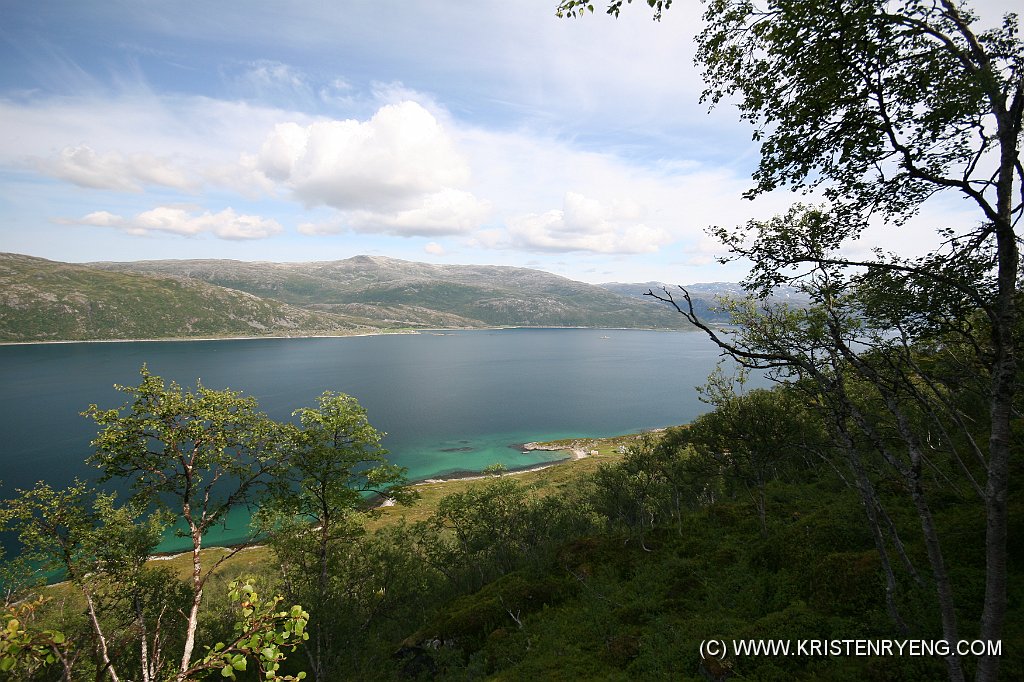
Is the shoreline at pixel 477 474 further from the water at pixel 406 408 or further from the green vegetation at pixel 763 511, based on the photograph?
the green vegetation at pixel 763 511

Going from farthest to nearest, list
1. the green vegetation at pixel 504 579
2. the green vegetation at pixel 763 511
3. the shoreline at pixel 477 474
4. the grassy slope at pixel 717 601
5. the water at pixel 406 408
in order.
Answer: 1. the water at pixel 406 408
2. the shoreline at pixel 477 474
3. the green vegetation at pixel 504 579
4. the grassy slope at pixel 717 601
5. the green vegetation at pixel 763 511

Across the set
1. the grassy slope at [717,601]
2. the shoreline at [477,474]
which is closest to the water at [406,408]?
the shoreline at [477,474]

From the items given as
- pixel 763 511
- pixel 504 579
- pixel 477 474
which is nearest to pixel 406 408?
pixel 477 474

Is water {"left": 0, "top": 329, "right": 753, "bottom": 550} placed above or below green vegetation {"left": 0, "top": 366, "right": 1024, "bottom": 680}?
below

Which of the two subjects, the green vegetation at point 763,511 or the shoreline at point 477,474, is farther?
the shoreline at point 477,474

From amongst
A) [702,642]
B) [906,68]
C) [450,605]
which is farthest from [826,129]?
[450,605]

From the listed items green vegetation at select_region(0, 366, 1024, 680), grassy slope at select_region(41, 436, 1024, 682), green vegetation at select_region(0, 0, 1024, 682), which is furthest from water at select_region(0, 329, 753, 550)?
grassy slope at select_region(41, 436, 1024, 682)

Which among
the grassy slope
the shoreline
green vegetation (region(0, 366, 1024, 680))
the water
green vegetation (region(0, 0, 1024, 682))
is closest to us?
green vegetation (region(0, 0, 1024, 682))

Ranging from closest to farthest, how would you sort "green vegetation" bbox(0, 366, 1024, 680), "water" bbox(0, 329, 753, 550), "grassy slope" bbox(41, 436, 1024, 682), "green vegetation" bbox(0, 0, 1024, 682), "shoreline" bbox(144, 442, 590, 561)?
"green vegetation" bbox(0, 0, 1024, 682) < "grassy slope" bbox(41, 436, 1024, 682) < "green vegetation" bbox(0, 366, 1024, 680) < "shoreline" bbox(144, 442, 590, 561) < "water" bbox(0, 329, 753, 550)

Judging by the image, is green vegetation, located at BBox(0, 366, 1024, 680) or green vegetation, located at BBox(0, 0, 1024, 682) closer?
green vegetation, located at BBox(0, 0, 1024, 682)

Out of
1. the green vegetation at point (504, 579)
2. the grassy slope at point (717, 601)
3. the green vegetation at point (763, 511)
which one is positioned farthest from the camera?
the green vegetation at point (504, 579)

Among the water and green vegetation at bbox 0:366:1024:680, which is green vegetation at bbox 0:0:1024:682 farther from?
the water

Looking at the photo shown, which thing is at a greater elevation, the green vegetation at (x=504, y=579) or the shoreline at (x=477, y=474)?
the green vegetation at (x=504, y=579)

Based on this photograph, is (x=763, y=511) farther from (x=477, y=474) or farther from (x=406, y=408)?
(x=406, y=408)
